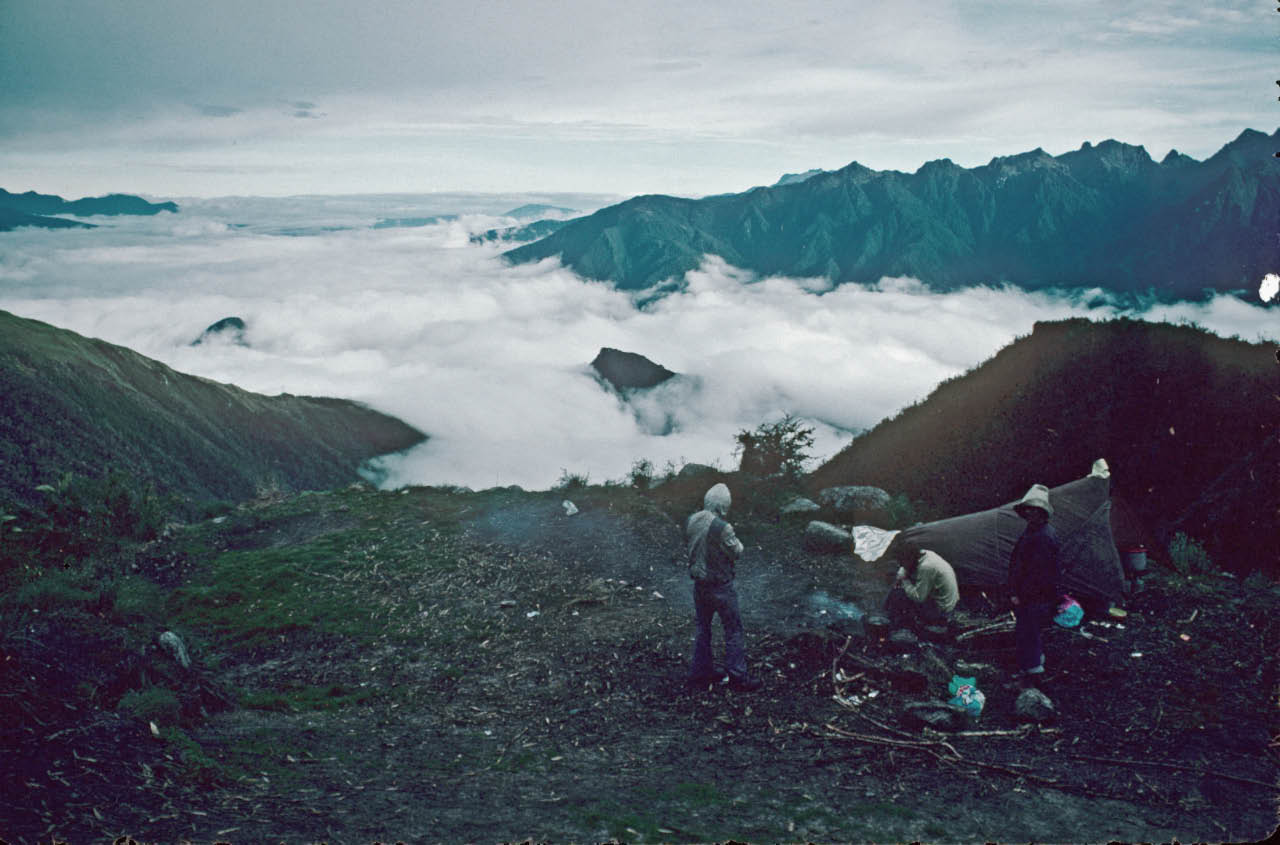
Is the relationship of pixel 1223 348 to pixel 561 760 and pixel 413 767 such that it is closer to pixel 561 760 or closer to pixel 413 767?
pixel 561 760

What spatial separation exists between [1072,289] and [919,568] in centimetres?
21999

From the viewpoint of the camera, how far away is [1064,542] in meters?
9.39

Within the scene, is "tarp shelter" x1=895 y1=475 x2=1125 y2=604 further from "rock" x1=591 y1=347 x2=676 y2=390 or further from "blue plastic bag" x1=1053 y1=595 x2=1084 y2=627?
"rock" x1=591 y1=347 x2=676 y2=390

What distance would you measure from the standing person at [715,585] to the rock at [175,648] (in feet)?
18.7

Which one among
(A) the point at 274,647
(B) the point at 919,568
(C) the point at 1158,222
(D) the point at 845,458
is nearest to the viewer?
(B) the point at 919,568

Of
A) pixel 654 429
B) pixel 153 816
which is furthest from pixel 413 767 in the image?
pixel 654 429

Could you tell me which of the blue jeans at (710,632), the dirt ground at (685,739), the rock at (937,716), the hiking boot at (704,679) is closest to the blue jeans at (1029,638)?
the dirt ground at (685,739)

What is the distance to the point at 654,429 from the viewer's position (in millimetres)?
167250

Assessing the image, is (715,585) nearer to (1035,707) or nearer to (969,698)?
(969,698)

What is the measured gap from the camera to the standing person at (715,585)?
7301 mm

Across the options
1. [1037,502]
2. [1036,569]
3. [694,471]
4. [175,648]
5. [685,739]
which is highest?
[1037,502]

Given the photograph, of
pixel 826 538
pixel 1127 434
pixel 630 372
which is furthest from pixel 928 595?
pixel 630 372

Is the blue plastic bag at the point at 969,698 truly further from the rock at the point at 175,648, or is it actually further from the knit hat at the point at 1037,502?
the rock at the point at 175,648

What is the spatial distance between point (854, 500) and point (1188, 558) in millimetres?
A: 5197
